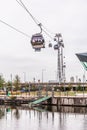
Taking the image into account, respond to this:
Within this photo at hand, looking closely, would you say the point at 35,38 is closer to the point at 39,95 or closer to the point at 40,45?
the point at 40,45

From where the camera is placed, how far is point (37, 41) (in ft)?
133

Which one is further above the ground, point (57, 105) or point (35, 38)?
point (35, 38)

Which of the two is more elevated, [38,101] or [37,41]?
[37,41]

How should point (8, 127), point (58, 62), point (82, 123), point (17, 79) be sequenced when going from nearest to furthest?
point (8, 127) → point (82, 123) → point (58, 62) → point (17, 79)

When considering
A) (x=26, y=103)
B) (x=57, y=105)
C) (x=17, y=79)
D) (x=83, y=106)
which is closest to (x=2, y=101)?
(x=26, y=103)

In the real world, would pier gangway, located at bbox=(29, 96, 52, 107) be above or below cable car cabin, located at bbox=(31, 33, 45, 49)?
below

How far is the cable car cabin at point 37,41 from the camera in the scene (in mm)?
Answer: 40375

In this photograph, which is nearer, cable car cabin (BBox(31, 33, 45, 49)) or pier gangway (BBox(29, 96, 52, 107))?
cable car cabin (BBox(31, 33, 45, 49))

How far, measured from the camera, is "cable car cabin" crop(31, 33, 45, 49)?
132ft

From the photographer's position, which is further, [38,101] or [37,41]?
[38,101]

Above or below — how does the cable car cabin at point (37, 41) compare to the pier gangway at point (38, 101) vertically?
above

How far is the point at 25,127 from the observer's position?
157 ft

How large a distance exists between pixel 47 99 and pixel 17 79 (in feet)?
201

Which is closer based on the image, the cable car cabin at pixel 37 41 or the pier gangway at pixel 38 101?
the cable car cabin at pixel 37 41
